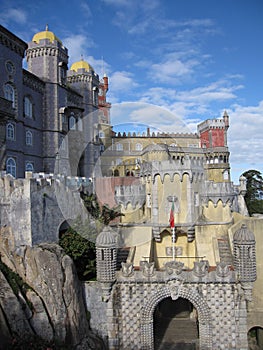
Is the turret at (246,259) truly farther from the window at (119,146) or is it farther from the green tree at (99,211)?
the window at (119,146)

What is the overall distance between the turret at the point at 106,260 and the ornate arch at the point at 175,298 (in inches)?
103

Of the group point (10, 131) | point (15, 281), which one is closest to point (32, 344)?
point (15, 281)

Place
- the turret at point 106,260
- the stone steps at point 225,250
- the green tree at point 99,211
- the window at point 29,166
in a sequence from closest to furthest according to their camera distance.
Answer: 1. the turret at point 106,260
2. the stone steps at point 225,250
3. the green tree at point 99,211
4. the window at point 29,166

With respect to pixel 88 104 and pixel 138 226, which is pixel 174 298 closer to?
pixel 138 226

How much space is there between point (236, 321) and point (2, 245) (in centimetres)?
1432

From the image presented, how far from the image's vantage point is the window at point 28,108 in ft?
97.4

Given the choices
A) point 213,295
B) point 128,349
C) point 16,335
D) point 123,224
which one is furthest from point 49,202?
point 213,295

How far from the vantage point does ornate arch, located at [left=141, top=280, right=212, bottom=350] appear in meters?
18.0

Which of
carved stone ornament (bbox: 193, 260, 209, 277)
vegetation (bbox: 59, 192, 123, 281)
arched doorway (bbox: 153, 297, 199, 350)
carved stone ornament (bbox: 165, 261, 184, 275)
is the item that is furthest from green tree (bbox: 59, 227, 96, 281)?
carved stone ornament (bbox: 193, 260, 209, 277)

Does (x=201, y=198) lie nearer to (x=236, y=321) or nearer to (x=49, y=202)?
(x=236, y=321)

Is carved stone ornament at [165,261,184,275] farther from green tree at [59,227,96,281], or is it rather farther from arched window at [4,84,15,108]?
arched window at [4,84,15,108]

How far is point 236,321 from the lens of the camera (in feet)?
58.9

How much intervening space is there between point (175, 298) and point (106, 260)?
4597 mm

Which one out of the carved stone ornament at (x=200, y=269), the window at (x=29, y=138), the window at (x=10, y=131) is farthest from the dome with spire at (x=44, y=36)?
the carved stone ornament at (x=200, y=269)
